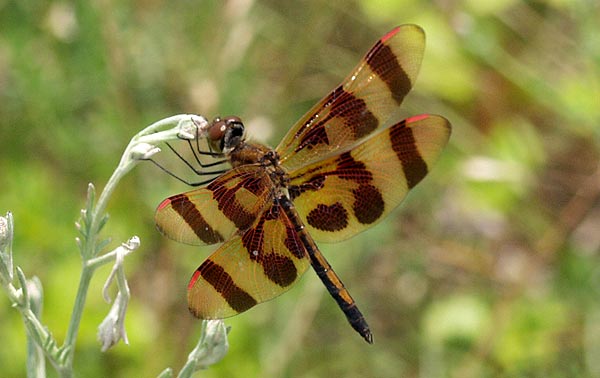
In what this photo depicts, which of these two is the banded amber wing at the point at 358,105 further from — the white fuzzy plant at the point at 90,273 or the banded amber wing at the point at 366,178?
the white fuzzy plant at the point at 90,273

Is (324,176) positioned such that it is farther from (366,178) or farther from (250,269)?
(250,269)

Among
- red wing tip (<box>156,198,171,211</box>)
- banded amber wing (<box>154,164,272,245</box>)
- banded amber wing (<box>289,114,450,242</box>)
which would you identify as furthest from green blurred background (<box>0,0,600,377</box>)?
red wing tip (<box>156,198,171,211</box>)

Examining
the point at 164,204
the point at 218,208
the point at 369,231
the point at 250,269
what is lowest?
the point at 369,231

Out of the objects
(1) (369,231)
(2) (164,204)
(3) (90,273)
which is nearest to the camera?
(3) (90,273)

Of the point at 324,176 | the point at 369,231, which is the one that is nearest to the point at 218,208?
the point at 324,176

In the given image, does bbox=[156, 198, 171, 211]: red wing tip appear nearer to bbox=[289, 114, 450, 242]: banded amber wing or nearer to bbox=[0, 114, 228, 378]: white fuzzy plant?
bbox=[0, 114, 228, 378]: white fuzzy plant

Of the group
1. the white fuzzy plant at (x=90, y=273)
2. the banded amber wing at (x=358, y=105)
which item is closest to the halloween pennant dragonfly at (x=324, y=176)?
the banded amber wing at (x=358, y=105)
